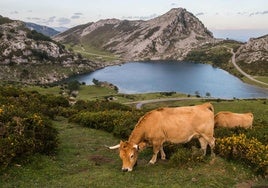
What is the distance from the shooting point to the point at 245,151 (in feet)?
61.6

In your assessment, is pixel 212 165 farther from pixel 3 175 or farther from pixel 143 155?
pixel 3 175

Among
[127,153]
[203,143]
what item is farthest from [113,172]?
[203,143]

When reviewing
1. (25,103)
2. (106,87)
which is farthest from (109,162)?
(106,87)

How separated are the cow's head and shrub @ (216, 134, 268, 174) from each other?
531 centimetres

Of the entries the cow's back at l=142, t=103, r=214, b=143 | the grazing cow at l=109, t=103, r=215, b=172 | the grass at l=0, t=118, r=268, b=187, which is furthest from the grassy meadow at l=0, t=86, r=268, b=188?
the cow's back at l=142, t=103, r=214, b=143

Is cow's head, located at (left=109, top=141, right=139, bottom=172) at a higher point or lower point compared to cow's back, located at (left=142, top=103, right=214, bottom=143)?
lower

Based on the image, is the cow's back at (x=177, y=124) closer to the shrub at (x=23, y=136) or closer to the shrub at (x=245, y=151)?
the shrub at (x=245, y=151)

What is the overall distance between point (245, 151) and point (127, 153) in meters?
6.77

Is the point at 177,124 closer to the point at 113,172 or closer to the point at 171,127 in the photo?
the point at 171,127

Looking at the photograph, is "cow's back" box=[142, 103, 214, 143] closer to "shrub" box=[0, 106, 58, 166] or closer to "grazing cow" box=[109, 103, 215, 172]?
"grazing cow" box=[109, 103, 215, 172]

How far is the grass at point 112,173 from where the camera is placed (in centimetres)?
1588

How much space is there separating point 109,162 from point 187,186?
600 centimetres

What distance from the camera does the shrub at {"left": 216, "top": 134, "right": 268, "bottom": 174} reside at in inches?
708

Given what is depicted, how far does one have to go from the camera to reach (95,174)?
17.1 m
